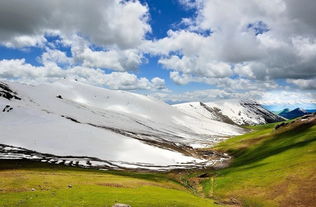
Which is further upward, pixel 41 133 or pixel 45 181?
pixel 41 133

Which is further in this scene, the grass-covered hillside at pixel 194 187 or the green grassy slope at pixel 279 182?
the green grassy slope at pixel 279 182

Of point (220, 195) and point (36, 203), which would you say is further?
point (220, 195)

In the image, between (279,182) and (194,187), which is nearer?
(279,182)

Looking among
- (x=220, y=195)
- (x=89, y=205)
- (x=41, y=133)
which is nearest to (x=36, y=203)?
(x=89, y=205)

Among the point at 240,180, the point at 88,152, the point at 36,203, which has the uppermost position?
the point at 88,152

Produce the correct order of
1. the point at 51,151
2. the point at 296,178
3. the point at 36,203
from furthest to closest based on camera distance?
the point at 51,151 → the point at 296,178 → the point at 36,203

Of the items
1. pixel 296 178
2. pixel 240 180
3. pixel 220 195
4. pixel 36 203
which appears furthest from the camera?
pixel 240 180

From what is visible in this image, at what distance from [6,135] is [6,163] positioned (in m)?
74.6

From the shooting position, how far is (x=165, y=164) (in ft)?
570

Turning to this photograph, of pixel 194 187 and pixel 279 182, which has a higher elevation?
pixel 279 182

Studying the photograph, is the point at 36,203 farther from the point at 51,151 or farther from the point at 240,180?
the point at 51,151

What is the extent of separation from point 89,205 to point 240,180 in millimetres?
51009

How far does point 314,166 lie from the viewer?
72.7 metres

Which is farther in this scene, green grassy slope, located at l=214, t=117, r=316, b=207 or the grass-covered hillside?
green grassy slope, located at l=214, t=117, r=316, b=207
